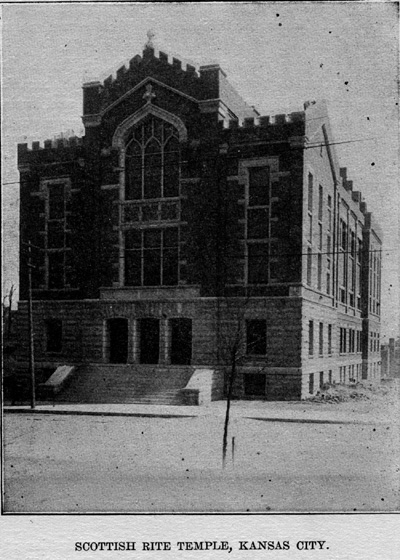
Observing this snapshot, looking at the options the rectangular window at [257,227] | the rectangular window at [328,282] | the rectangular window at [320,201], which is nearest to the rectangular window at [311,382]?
the rectangular window at [328,282]

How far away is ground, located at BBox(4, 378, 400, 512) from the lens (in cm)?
916

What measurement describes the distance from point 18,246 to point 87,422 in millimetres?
3960

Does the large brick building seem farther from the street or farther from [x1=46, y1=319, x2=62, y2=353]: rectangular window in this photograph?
the street

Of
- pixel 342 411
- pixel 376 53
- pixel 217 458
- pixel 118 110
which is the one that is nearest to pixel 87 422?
pixel 217 458

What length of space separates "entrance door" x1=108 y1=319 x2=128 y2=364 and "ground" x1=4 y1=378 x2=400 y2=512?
112 inches

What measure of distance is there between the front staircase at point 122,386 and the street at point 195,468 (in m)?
1.89

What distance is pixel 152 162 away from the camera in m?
15.0

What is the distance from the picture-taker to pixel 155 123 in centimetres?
1536

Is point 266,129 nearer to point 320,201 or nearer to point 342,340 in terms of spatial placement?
point 320,201

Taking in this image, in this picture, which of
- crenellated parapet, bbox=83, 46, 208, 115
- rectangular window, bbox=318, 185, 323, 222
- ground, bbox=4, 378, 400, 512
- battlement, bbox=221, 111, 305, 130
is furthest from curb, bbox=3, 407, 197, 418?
battlement, bbox=221, 111, 305, 130

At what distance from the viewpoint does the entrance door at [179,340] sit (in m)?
14.4
